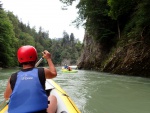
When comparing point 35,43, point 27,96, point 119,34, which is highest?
point 35,43

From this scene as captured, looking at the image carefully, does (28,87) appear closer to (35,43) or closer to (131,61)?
(131,61)

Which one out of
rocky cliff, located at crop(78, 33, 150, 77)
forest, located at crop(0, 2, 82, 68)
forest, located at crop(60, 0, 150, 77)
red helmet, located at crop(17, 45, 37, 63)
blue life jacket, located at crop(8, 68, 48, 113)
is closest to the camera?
blue life jacket, located at crop(8, 68, 48, 113)

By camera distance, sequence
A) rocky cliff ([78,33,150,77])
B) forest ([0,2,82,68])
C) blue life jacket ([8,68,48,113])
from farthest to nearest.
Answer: forest ([0,2,82,68]), rocky cliff ([78,33,150,77]), blue life jacket ([8,68,48,113])

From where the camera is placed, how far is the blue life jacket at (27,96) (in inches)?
91.7

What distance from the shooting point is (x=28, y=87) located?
238cm

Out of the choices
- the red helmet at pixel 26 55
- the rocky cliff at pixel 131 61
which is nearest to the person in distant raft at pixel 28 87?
the red helmet at pixel 26 55

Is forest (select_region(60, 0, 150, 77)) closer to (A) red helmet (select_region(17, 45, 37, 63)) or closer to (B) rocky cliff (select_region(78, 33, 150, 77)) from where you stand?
(B) rocky cliff (select_region(78, 33, 150, 77))

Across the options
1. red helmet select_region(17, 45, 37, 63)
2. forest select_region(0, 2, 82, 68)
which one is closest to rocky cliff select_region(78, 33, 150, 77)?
red helmet select_region(17, 45, 37, 63)

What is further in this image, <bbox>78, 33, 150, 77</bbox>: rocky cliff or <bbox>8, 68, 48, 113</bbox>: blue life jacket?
<bbox>78, 33, 150, 77</bbox>: rocky cliff

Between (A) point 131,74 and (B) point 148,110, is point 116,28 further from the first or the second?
(B) point 148,110

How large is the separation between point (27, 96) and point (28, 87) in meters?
0.10

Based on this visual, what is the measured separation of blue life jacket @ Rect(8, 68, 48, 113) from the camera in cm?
233

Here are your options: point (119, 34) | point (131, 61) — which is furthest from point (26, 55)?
point (119, 34)

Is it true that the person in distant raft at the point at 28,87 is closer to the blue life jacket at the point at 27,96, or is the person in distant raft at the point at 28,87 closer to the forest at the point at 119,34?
the blue life jacket at the point at 27,96
